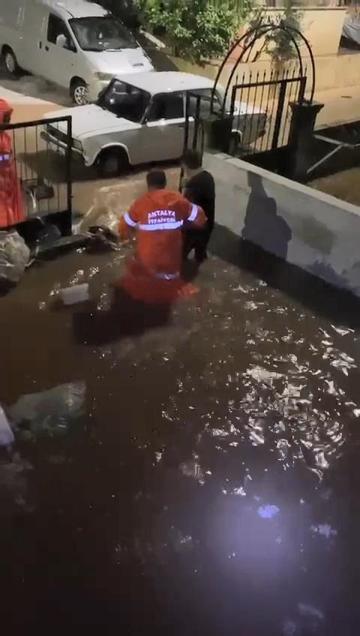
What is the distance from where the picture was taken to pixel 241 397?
5996 mm

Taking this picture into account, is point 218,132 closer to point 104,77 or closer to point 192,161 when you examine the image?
point 192,161

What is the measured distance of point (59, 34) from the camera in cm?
1457

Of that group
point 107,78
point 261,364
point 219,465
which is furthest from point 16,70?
point 219,465

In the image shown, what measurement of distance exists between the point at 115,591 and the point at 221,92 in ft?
31.3

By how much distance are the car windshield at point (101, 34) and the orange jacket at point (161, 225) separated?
829cm

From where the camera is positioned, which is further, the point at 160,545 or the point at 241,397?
the point at 241,397

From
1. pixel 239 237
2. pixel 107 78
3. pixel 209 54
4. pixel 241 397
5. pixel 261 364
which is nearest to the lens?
pixel 241 397

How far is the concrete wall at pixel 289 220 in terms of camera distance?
7730 millimetres

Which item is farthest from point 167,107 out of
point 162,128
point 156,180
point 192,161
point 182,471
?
point 182,471

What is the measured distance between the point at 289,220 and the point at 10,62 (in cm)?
1125

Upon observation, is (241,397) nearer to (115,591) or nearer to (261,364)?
(261,364)

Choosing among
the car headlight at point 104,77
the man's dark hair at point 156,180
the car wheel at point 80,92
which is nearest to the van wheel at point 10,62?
the car wheel at point 80,92

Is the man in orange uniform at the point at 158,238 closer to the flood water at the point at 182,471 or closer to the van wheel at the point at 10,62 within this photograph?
the flood water at the point at 182,471

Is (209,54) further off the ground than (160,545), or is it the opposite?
(209,54)
